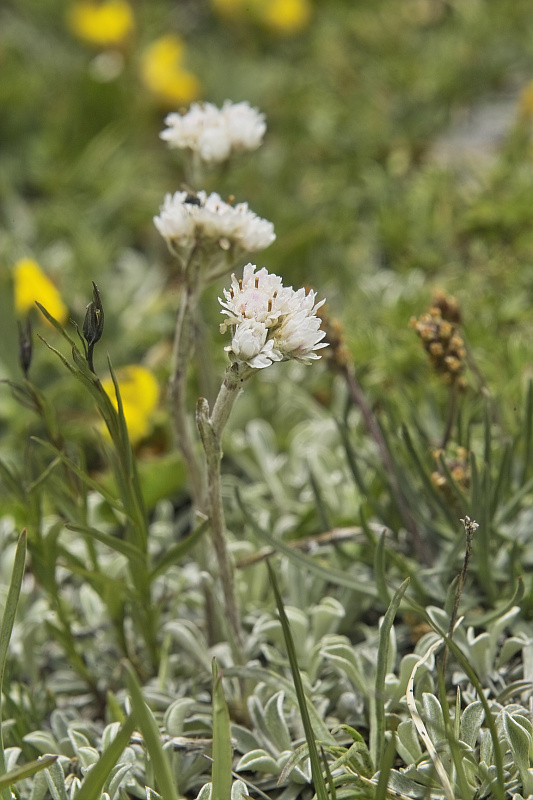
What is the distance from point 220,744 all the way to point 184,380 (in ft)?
2.06

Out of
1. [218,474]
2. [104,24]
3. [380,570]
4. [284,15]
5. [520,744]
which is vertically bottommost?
[520,744]

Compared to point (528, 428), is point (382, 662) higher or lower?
lower

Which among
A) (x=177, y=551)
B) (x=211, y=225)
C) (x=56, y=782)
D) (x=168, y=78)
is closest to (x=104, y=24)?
(x=168, y=78)

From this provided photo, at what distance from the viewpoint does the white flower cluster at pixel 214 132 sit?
5.34 feet

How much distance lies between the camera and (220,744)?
1.13 m

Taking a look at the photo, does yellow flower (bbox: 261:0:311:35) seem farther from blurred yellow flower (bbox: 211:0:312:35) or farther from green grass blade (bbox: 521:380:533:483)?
green grass blade (bbox: 521:380:533:483)

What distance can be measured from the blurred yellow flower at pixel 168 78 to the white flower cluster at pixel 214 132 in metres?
2.07

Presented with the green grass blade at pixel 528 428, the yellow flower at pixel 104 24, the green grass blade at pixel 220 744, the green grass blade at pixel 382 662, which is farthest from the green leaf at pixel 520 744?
the yellow flower at pixel 104 24

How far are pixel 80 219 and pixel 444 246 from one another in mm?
1392

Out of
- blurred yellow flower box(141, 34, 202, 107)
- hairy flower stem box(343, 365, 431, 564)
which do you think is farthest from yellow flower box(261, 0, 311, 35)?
hairy flower stem box(343, 365, 431, 564)

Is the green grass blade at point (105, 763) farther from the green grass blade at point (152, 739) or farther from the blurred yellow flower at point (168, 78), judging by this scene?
the blurred yellow flower at point (168, 78)

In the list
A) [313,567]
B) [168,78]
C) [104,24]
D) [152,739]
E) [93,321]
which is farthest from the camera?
[104,24]

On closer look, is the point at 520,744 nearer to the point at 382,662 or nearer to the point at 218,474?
the point at 382,662

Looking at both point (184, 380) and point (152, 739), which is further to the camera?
point (184, 380)
